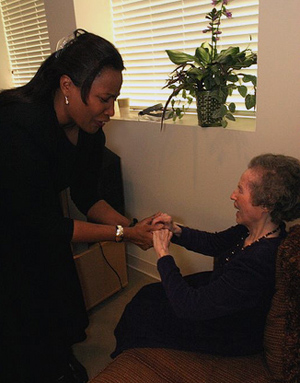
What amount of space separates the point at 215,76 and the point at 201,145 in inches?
15.3

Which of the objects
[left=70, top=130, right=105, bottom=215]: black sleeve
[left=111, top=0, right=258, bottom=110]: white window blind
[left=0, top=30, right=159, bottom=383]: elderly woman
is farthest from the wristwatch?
[left=111, top=0, right=258, bottom=110]: white window blind

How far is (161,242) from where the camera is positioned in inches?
54.8

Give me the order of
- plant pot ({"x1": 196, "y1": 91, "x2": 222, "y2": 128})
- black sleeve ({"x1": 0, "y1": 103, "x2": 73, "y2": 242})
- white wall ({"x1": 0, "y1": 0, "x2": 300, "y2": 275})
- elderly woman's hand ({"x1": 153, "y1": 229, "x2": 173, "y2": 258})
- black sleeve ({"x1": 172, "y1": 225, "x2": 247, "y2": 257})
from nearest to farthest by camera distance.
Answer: black sleeve ({"x1": 0, "y1": 103, "x2": 73, "y2": 242}), elderly woman's hand ({"x1": 153, "y1": 229, "x2": 173, "y2": 258}), white wall ({"x1": 0, "y1": 0, "x2": 300, "y2": 275}), black sleeve ({"x1": 172, "y1": 225, "x2": 247, "y2": 257}), plant pot ({"x1": 196, "y1": 91, "x2": 222, "y2": 128})

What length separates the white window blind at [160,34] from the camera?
1855 millimetres

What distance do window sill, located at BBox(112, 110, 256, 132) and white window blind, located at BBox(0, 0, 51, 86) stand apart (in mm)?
1340

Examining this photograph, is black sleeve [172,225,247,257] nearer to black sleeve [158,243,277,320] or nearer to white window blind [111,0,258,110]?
black sleeve [158,243,277,320]

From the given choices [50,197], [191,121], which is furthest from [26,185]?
[191,121]

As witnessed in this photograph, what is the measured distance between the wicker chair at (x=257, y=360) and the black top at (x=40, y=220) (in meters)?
0.44

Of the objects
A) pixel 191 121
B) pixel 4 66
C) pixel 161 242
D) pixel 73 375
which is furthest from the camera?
pixel 4 66

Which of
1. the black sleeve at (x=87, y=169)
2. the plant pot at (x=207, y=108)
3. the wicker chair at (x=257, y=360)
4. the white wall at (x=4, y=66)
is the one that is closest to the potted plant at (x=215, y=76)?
the plant pot at (x=207, y=108)

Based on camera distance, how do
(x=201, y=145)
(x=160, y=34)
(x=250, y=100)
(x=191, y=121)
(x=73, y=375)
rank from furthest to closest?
(x=160, y=34), (x=191, y=121), (x=201, y=145), (x=73, y=375), (x=250, y=100)

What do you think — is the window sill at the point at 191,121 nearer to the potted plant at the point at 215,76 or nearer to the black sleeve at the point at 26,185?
the potted plant at the point at 215,76

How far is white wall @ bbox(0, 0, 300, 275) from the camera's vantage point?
1.46 m

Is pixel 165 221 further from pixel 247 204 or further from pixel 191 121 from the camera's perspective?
pixel 191 121
